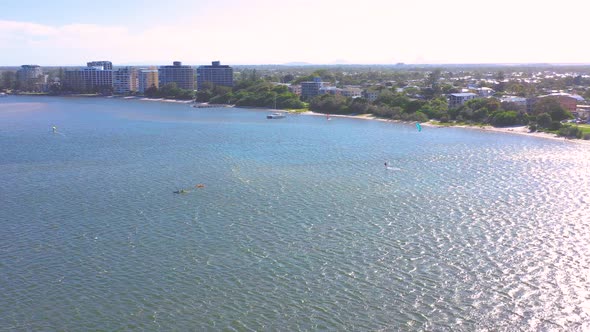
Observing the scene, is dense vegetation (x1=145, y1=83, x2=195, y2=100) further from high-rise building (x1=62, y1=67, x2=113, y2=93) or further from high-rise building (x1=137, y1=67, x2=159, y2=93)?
high-rise building (x1=62, y1=67, x2=113, y2=93)

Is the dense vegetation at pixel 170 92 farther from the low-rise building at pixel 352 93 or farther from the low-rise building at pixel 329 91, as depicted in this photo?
the low-rise building at pixel 352 93

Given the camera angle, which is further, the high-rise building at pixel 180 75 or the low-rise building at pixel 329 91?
the high-rise building at pixel 180 75

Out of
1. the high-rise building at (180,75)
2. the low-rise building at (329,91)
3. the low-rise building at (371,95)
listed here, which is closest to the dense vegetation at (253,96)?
the low-rise building at (329,91)

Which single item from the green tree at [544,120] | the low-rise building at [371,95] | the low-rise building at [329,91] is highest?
the low-rise building at [329,91]

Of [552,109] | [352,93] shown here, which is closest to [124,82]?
[352,93]

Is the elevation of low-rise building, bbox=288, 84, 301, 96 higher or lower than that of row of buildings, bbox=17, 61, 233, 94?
lower

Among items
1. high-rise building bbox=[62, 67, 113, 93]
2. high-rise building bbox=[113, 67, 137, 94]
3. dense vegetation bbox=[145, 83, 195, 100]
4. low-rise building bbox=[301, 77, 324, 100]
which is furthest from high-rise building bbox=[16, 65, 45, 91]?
low-rise building bbox=[301, 77, 324, 100]

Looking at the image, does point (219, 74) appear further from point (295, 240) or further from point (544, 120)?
point (295, 240)
